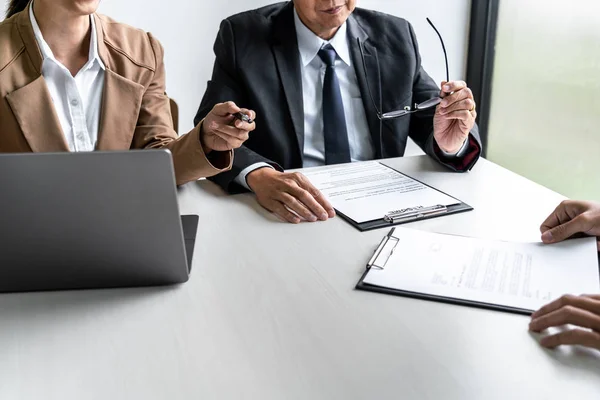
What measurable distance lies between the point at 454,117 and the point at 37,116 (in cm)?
99

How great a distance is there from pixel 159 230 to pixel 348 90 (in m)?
0.99

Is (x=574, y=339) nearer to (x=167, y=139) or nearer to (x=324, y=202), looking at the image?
(x=324, y=202)

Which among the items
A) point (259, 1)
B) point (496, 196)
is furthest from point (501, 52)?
point (496, 196)

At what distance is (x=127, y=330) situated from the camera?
844 mm

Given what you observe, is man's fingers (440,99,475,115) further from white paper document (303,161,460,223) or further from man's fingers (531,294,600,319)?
man's fingers (531,294,600,319)

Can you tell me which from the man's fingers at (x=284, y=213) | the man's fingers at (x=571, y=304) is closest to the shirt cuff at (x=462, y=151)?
the man's fingers at (x=284, y=213)

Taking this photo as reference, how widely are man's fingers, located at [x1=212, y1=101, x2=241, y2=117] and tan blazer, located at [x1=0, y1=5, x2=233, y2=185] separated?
0.24 feet

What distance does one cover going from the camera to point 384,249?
1059mm

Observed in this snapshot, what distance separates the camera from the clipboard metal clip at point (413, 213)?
1.20 meters

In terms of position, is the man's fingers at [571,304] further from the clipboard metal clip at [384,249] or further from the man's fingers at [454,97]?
the man's fingers at [454,97]

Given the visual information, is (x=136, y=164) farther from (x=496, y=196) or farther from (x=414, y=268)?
(x=496, y=196)

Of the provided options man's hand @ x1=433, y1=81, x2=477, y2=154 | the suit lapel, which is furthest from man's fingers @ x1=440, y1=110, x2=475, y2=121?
the suit lapel

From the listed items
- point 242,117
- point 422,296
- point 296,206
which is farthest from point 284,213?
point 422,296

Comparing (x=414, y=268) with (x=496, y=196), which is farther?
(x=496, y=196)
